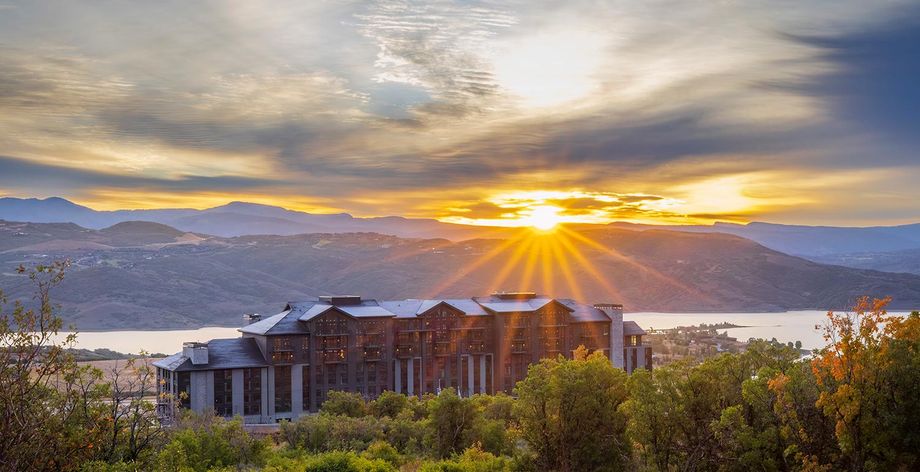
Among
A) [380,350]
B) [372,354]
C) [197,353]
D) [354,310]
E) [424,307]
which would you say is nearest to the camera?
[197,353]

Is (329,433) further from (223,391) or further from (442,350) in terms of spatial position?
(442,350)

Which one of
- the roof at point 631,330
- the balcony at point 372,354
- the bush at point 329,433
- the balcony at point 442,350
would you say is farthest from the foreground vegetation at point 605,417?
the roof at point 631,330

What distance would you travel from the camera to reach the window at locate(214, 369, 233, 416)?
49312 millimetres

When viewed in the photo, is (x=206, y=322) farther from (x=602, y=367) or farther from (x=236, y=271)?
(x=602, y=367)

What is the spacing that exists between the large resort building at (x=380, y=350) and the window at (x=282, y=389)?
0.22 feet

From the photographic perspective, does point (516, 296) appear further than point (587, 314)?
Yes

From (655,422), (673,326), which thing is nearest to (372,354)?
(655,422)

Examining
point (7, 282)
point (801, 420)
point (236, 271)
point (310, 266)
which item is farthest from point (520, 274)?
point (801, 420)

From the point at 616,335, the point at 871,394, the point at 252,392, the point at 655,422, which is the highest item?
the point at 871,394

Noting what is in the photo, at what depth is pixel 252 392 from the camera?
50719 millimetres

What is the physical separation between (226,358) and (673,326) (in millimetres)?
98488

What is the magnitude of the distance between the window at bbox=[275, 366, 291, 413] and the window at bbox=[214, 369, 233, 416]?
329cm

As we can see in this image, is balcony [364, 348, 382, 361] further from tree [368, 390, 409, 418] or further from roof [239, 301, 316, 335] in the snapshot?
tree [368, 390, 409, 418]

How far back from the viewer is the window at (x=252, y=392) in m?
50.5
